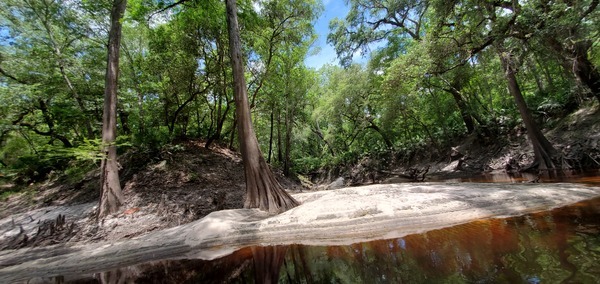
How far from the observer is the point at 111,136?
8.88 meters

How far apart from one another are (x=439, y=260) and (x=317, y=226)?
9.87 ft

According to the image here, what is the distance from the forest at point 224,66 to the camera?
9102mm

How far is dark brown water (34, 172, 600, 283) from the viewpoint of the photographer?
8.77 ft

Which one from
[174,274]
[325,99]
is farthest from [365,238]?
[325,99]

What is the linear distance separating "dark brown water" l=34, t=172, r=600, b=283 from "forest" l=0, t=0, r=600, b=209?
180 inches

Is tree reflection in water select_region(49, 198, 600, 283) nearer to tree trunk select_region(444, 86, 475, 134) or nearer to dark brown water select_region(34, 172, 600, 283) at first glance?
dark brown water select_region(34, 172, 600, 283)

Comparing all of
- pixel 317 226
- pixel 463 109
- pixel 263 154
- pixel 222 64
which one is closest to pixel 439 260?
pixel 317 226

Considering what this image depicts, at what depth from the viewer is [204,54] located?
13.2 m

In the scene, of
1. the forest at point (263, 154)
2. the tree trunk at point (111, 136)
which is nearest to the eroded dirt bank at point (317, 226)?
the forest at point (263, 154)

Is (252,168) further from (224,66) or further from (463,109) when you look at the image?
(463,109)

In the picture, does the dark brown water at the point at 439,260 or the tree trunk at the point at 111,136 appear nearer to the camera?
the dark brown water at the point at 439,260

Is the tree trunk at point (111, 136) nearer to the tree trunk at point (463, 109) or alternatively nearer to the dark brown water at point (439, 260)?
the dark brown water at point (439, 260)

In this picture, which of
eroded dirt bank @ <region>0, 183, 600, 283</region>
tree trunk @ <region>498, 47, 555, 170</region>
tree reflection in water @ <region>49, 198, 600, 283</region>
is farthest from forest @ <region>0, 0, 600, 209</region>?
tree reflection in water @ <region>49, 198, 600, 283</region>

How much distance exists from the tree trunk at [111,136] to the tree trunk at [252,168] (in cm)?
408
